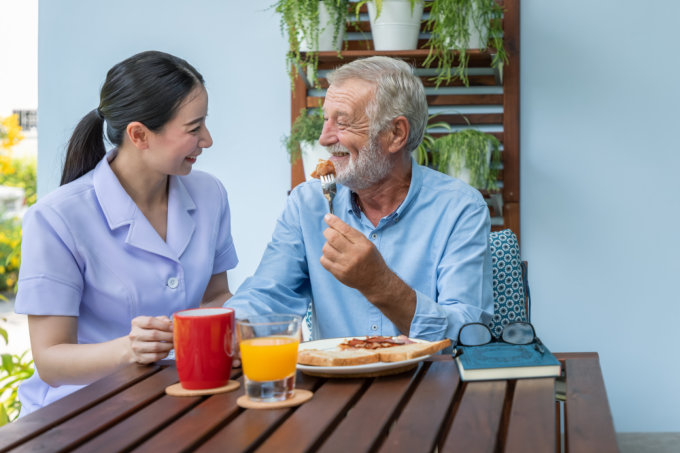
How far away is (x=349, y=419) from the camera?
93 centimetres

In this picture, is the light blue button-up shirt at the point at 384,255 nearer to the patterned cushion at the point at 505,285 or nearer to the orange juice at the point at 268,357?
the patterned cushion at the point at 505,285

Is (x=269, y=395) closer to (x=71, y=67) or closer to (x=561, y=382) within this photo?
(x=561, y=382)

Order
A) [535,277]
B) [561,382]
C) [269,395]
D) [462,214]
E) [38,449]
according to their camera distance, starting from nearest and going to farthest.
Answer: [38,449], [269,395], [561,382], [462,214], [535,277]

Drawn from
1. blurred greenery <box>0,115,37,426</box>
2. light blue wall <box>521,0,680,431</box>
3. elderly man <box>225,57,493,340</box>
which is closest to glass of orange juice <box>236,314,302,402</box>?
elderly man <box>225,57,493,340</box>

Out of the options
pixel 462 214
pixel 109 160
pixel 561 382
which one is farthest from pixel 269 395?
pixel 109 160

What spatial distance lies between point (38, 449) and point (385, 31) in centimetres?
188

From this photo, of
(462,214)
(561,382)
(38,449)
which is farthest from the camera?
(462,214)

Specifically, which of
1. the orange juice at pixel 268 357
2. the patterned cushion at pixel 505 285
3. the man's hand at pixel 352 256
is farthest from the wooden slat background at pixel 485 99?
the orange juice at pixel 268 357

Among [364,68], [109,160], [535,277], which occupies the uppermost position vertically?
[364,68]

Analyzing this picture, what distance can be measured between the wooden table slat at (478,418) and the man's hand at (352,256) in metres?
0.40

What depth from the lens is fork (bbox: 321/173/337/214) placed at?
1.83m

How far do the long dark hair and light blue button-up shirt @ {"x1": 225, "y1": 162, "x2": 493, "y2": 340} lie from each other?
37 centimetres

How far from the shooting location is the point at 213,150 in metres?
2.82

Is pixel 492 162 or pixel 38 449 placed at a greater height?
pixel 492 162
